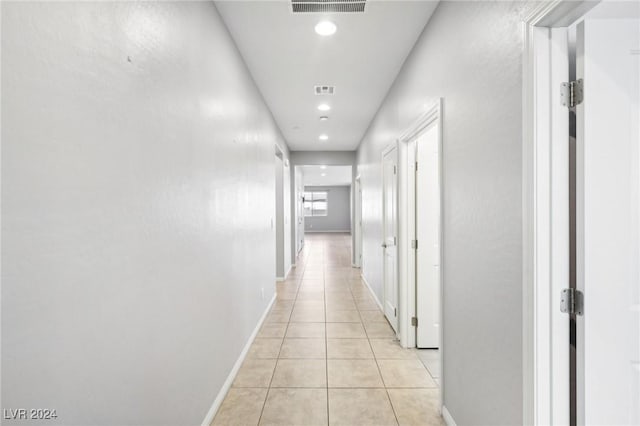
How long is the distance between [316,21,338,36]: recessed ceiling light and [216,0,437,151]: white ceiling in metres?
0.04

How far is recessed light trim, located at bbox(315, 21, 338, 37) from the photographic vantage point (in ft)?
7.48

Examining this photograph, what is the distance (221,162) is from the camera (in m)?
2.21

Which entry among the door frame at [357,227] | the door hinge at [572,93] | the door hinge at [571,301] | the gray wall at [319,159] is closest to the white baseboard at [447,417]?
the door hinge at [571,301]

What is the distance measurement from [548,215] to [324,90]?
3.00 metres

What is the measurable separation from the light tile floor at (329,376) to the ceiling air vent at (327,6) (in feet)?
8.83

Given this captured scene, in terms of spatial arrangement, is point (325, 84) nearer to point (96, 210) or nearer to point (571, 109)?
point (571, 109)

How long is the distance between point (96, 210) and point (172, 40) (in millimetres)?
992

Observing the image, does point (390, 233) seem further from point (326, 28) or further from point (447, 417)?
point (326, 28)

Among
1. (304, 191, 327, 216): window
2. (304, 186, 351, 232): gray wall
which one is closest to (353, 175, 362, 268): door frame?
(304, 186, 351, 232): gray wall

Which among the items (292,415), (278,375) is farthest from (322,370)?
(292,415)

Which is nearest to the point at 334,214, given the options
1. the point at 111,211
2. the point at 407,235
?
the point at 407,235

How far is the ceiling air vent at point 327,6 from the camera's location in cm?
200

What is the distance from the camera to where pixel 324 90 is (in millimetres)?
3637

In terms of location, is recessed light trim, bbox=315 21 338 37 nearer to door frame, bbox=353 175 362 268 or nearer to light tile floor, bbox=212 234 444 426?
light tile floor, bbox=212 234 444 426
